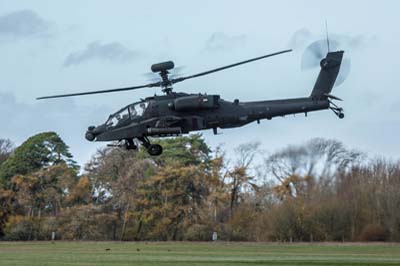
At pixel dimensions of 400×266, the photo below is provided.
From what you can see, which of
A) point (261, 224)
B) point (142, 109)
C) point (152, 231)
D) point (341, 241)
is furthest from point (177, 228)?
point (142, 109)

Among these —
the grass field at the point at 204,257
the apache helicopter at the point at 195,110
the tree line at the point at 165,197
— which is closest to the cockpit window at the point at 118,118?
the apache helicopter at the point at 195,110

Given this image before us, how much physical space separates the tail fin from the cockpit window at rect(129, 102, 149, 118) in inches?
318

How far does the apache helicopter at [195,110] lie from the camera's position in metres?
45.5

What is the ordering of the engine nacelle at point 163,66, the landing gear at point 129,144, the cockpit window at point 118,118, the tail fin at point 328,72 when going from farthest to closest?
the landing gear at point 129,144, the cockpit window at point 118,118, the tail fin at point 328,72, the engine nacelle at point 163,66

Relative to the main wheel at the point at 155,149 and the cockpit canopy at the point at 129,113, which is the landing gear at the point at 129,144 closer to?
the main wheel at the point at 155,149

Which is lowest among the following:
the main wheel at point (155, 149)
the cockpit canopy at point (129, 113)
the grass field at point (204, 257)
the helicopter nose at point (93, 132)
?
the grass field at point (204, 257)

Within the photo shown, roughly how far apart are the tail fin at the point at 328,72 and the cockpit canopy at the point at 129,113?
8.21m

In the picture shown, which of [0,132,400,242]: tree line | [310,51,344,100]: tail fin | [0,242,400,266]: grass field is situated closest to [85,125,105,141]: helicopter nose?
[0,242,400,266]: grass field

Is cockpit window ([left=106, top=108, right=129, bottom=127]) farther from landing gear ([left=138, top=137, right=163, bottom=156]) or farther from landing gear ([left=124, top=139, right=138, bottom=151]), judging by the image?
landing gear ([left=138, top=137, right=163, bottom=156])

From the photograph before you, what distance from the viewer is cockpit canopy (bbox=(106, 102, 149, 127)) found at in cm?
4628

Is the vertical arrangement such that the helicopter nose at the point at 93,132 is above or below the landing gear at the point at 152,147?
above

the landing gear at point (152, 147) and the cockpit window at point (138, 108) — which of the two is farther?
the landing gear at point (152, 147)

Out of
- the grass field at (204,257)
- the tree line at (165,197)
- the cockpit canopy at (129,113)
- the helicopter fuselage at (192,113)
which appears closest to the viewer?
the helicopter fuselage at (192,113)

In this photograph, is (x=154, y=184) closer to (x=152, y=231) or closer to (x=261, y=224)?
(x=152, y=231)
